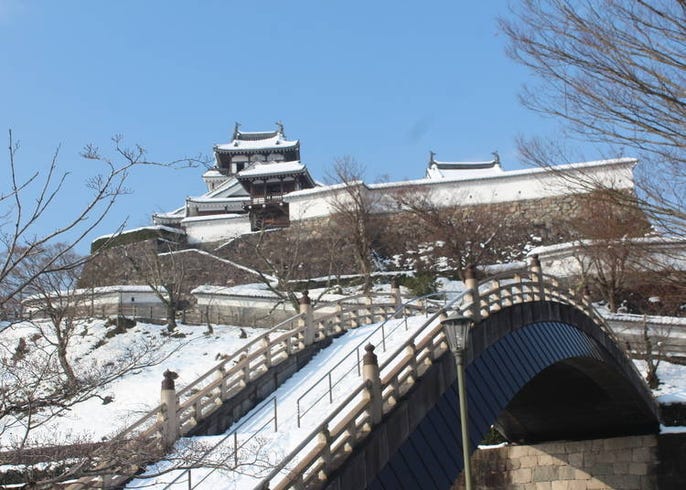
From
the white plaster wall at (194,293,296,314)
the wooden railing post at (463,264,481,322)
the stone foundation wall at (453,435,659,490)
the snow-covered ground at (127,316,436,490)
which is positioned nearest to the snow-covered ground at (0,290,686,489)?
the snow-covered ground at (127,316,436,490)

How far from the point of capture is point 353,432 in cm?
886

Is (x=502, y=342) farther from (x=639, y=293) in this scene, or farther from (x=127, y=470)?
(x=639, y=293)

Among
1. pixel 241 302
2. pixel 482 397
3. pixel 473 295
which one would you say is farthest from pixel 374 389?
pixel 241 302

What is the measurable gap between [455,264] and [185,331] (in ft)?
39.0

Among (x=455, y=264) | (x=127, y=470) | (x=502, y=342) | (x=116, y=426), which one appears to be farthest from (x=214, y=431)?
(x=455, y=264)

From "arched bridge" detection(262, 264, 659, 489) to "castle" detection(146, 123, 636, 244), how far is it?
8780mm

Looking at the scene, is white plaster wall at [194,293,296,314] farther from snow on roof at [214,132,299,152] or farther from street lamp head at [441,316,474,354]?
snow on roof at [214,132,299,152]

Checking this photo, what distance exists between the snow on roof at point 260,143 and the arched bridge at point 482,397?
38.6m

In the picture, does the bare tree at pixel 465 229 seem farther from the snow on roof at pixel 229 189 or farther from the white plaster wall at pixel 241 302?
the snow on roof at pixel 229 189

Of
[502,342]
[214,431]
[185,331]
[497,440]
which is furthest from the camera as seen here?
[185,331]

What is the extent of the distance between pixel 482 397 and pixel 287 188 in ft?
119

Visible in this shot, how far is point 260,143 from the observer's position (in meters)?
59.3

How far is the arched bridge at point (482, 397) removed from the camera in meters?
8.86

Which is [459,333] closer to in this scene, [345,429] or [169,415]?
[345,429]
